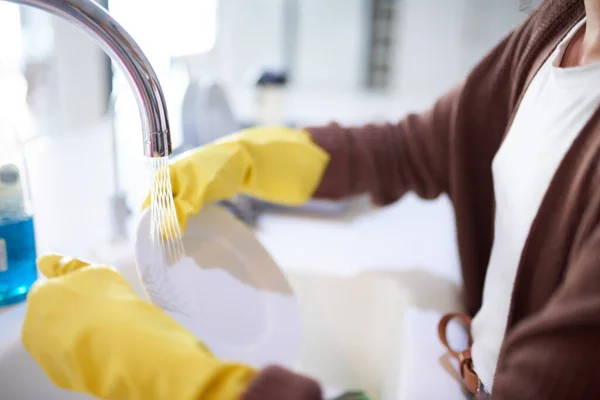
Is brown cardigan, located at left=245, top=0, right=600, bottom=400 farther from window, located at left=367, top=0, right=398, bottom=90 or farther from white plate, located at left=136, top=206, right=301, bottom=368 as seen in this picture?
window, located at left=367, top=0, right=398, bottom=90

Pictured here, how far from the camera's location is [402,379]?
556 millimetres

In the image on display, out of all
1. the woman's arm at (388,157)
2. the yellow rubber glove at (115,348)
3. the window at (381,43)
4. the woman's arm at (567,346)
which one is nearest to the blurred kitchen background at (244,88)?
the window at (381,43)

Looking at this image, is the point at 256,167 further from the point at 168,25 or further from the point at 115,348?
the point at 168,25

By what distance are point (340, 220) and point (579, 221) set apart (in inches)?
22.0

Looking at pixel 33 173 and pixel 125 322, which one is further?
pixel 33 173

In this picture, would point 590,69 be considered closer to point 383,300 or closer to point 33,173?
point 383,300

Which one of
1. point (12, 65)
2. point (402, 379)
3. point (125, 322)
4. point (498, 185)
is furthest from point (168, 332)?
point (12, 65)

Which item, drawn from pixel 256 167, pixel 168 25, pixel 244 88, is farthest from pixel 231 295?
pixel 244 88

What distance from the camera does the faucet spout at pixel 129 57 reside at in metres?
0.37

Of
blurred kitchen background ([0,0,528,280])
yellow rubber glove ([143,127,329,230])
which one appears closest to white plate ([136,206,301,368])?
yellow rubber glove ([143,127,329,230])

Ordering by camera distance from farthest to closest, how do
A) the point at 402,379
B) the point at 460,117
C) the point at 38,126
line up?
the point at 38,126 → the point at 460,117 → the point at 402,379

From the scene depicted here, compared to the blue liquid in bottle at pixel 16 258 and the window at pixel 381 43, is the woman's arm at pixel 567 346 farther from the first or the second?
the window at pixel 381 43

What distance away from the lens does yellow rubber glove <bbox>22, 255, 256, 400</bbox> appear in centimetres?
36

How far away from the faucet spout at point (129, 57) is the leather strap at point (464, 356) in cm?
35
